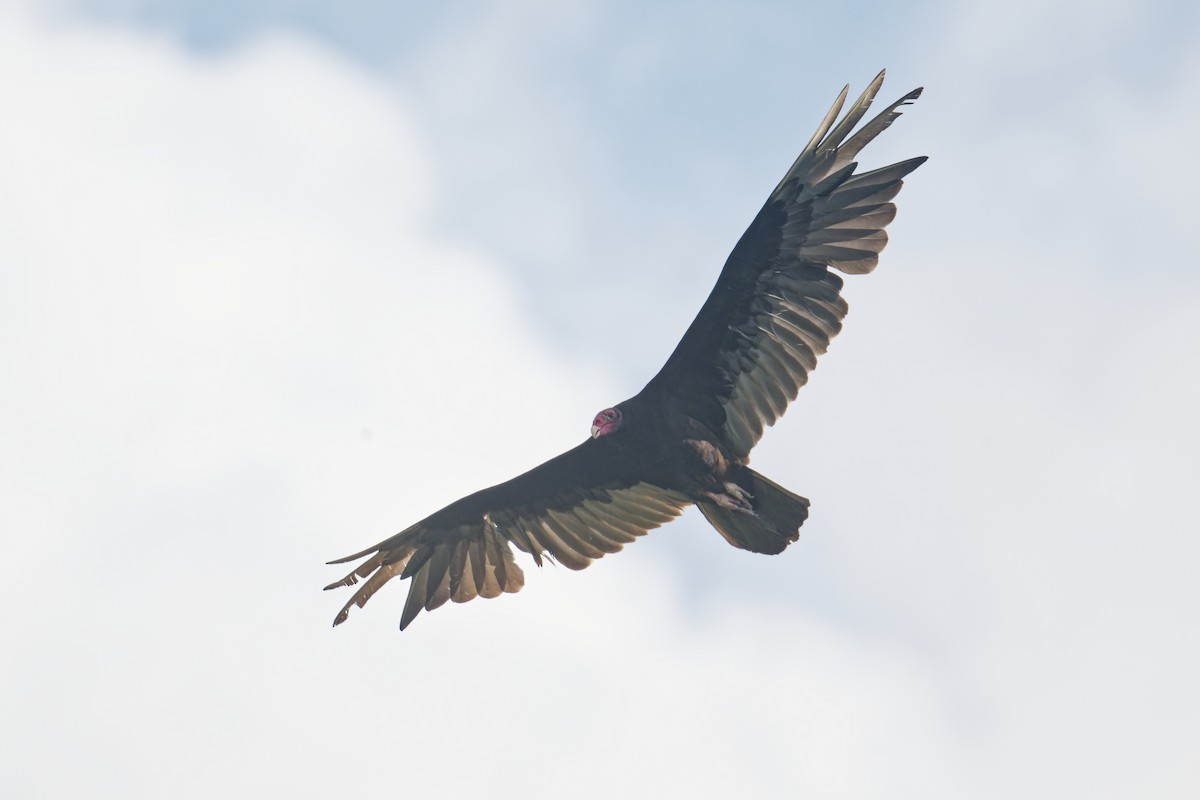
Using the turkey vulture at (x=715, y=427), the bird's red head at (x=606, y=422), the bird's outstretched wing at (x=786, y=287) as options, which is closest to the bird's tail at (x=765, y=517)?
the turkey vulture at (x=715, y=427)

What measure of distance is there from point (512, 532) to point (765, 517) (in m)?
2.29

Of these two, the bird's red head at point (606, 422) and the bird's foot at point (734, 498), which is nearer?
the bird's foot at point (734, 498)

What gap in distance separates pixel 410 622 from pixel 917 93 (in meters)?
5.38

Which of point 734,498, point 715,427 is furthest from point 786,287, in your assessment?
point 734,498

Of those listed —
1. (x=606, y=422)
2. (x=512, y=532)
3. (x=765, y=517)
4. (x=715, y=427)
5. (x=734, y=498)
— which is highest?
(x=512, y=532)

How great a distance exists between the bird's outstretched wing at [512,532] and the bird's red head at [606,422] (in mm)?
719

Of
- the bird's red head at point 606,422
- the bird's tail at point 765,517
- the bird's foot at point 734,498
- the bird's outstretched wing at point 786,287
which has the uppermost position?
the bird's red head at point 606,422

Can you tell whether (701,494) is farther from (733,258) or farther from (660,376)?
(733,258)

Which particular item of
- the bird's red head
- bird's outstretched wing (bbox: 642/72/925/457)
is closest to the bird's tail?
bird's outstretched wing (bbox: 642/72/925/457)

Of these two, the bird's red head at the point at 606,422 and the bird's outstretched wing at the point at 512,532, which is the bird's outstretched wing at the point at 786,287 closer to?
the bird's red head at the point at 606,422

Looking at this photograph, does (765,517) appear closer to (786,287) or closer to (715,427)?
(715,427)

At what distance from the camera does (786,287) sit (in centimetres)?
1013

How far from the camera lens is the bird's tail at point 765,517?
33.9 ft

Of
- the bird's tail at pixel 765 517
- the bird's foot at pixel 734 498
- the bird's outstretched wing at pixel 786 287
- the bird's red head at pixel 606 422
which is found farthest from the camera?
the bird's red head at pixel 606 422
